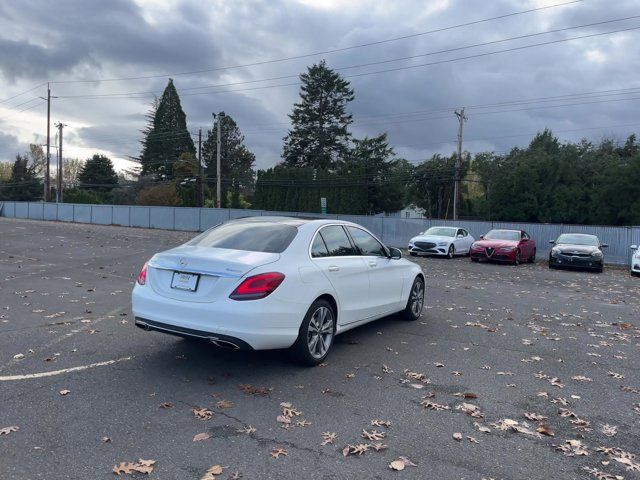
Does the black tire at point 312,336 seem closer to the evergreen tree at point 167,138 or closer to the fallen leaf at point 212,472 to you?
the fallen leaf at point 212,472

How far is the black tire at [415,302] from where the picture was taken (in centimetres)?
823

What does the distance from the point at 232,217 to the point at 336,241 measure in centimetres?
3847

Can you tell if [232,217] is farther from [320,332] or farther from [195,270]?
[195,270]

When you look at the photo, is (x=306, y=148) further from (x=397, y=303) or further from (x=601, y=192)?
(x=397, y=303)

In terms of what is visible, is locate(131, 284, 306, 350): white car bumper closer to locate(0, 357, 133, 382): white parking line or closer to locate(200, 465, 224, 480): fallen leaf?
locate(0, 357, 133, 382): white parking line

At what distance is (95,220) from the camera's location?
5319 centimetres

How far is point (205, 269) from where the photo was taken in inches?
202

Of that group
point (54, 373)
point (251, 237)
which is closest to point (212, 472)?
point (54, 373)

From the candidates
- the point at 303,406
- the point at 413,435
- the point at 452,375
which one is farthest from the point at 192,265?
the point at 452,375

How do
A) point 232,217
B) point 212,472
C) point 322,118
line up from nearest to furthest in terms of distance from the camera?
point 212,472, point 232,217, point 322,118

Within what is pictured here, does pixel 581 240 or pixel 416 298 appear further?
pixel 581 240

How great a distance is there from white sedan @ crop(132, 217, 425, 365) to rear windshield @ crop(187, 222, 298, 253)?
0.01 meters

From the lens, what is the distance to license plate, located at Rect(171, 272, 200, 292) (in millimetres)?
5168

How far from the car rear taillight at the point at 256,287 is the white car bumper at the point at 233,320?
2.0 inches
